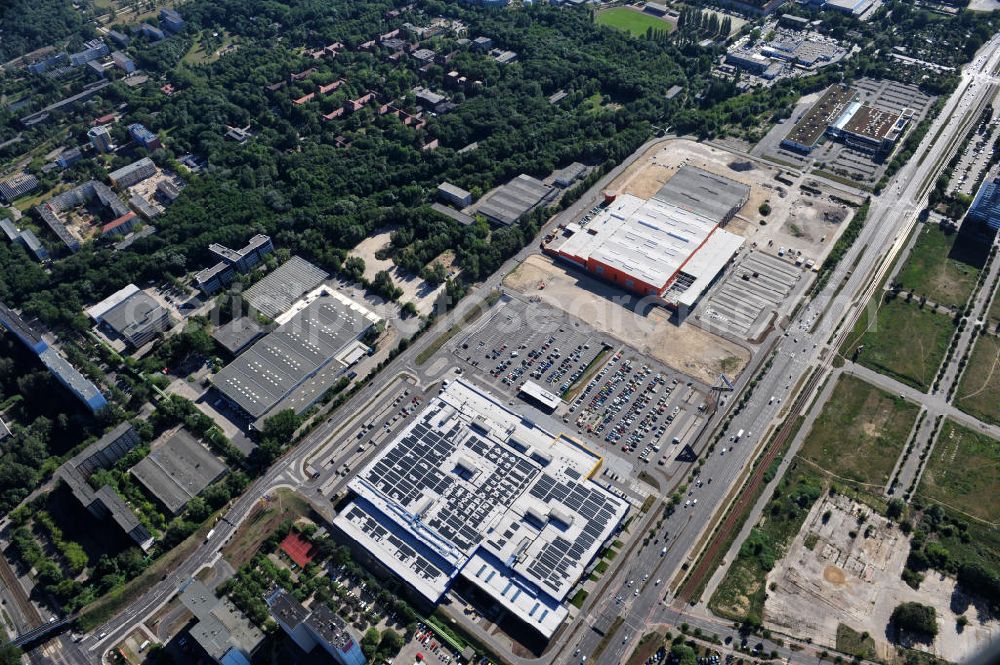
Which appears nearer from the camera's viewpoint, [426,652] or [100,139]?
[426,652]

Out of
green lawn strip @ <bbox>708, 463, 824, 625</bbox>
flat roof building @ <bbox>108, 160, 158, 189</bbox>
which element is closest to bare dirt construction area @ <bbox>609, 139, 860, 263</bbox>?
green lawn strip @ <bbox>708, 463, 824, 625</bbox>

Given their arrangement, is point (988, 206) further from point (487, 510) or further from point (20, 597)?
point (20, 597)

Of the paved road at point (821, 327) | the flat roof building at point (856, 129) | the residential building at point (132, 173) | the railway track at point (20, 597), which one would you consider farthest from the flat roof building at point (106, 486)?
the flat roof building at point (856, 129)

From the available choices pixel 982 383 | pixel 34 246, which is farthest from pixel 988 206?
pixel 34 246

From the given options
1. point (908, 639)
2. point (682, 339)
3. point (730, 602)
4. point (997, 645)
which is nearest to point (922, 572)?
point (908, 639)

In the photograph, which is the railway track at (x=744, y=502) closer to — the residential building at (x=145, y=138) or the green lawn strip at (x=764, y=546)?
the green lawn strip at (x=764, y=546)

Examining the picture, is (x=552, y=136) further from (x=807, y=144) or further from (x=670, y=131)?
(x=807, y=144)
